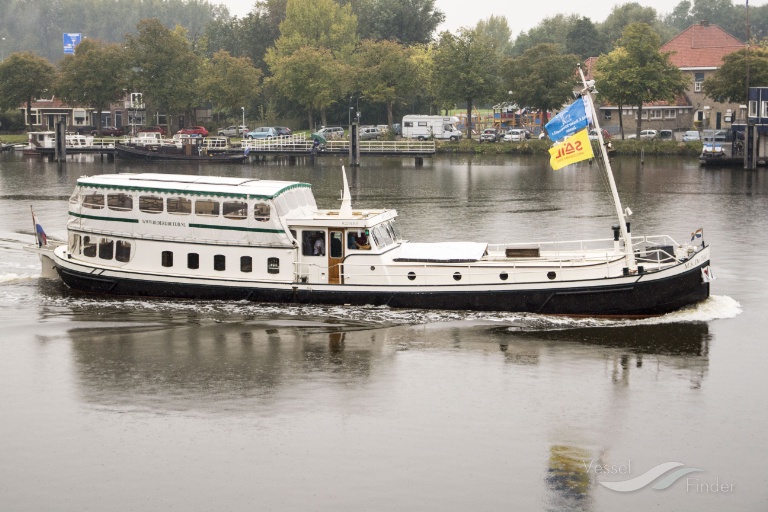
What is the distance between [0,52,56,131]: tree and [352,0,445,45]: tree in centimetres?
4997

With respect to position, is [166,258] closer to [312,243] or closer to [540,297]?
[312,243]

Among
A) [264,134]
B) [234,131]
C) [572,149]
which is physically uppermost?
[234,131]

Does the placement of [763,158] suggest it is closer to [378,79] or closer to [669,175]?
[669,175]

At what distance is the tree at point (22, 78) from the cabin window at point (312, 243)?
400 feet

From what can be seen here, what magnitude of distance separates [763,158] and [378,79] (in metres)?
53.8

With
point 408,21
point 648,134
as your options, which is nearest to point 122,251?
point 648,134

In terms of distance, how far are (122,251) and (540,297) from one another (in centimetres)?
1667

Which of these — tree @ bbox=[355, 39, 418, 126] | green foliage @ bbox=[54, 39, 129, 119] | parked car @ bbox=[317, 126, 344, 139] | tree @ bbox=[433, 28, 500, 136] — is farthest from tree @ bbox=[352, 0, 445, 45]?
green foliage @ bbox=[54, 39, 129, 119]

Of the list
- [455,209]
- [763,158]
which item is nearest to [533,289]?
[455,209]

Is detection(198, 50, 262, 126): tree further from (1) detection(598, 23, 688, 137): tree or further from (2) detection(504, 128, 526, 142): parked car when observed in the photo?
(1) detection(598, 23, 688, 137): tree

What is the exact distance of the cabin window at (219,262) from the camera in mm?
41375

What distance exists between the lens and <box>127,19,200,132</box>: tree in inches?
5684

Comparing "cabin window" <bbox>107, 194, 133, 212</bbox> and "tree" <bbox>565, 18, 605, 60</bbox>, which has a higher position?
"tree" <bbox>565, 18, 605, 60</bbox>

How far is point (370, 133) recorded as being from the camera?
145 metres
